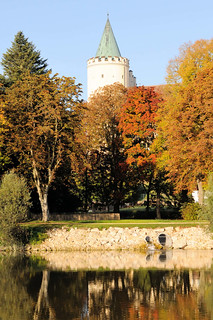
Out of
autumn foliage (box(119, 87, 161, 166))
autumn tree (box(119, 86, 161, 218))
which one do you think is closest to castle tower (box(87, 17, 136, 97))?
autumn foliage (box(119, 87, 161, 166))

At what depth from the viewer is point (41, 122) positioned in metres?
45.8

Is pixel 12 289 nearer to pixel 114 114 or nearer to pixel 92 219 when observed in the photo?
pixel 92 219

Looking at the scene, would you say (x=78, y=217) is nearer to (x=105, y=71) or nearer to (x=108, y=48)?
(x=105, y=71)

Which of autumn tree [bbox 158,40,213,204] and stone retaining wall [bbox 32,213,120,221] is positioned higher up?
autumn tree [bbox 158,40,213,204]

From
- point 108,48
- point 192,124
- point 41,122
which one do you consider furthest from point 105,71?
point 192,124

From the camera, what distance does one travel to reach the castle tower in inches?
3991

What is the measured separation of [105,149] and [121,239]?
703 inches

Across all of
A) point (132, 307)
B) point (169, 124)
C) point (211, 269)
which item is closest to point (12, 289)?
point (132, 307)

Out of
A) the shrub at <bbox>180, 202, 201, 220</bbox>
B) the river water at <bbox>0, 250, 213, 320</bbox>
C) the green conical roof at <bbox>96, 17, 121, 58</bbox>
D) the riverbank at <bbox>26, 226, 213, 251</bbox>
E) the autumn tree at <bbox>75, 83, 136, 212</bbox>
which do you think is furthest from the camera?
the green conical roof at <bbox>96, 17, 121, 58</bbox>

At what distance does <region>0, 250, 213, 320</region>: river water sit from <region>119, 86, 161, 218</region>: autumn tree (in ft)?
53.6

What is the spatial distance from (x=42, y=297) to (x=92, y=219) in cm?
2580

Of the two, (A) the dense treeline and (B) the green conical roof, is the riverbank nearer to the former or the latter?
(A) the dense treeline

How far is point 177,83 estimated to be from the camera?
50.8 m

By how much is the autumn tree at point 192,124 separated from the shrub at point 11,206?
12.5 m
